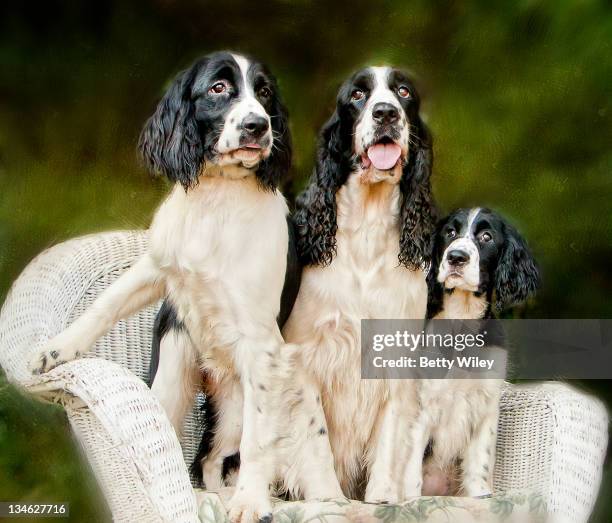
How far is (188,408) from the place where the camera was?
9.57 feet

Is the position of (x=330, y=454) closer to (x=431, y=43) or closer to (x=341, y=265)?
(x=341, y=265)

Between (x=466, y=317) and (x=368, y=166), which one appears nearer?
(x=368, y=166)

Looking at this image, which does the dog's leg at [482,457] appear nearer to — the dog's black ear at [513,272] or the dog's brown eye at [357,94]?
the dog's black ear at [513,272]

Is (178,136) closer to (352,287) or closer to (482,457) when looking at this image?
(352,287)

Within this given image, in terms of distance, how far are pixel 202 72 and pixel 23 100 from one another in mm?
894

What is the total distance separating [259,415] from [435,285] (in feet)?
2.24

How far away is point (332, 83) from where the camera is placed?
10.4 ft

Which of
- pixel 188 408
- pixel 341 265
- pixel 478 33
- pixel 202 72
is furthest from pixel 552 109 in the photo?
pixel 188 408

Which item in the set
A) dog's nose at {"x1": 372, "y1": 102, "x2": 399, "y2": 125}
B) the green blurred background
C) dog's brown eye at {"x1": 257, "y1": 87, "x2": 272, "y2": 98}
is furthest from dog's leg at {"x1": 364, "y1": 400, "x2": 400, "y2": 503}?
dog's brown eye at {"x1": 257, "y1": 87, "x2": 272, "y2": 98}

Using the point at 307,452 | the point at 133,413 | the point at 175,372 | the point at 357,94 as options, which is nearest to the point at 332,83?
the point at 357,94

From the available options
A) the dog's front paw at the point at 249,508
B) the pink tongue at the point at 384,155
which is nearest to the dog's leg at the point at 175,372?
the dog's front paw at the point at 249,508

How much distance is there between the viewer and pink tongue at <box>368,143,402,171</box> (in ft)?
8.98

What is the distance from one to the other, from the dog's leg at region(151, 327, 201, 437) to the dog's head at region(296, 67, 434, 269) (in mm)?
429

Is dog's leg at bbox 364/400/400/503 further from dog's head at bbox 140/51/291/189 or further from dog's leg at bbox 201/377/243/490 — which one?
dog's head at bbox 140/51/291/189
